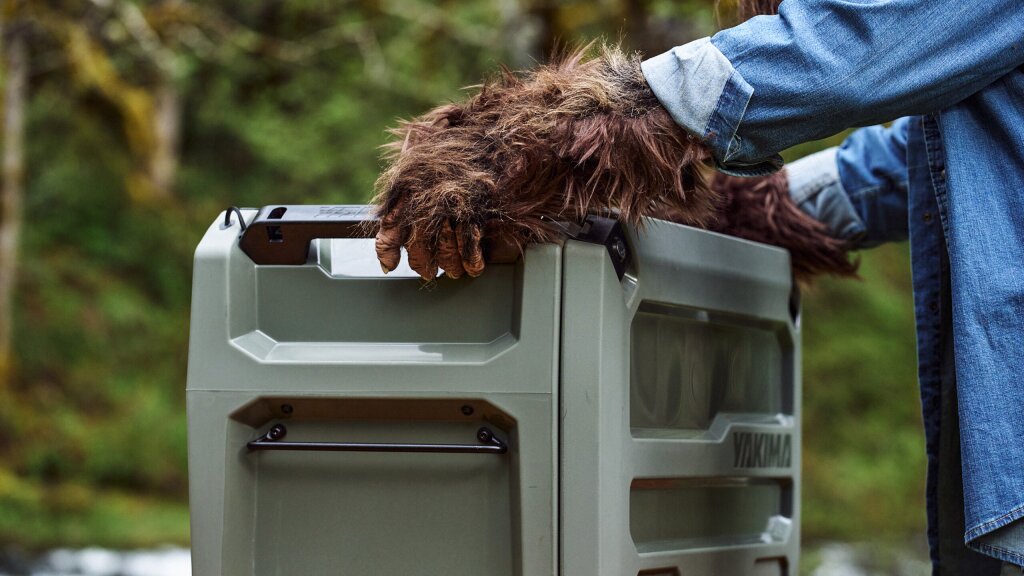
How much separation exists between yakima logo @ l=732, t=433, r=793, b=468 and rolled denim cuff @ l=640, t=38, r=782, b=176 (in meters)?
0.59

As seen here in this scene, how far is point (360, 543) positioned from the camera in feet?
4.84

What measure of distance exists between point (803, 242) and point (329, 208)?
2.93ft

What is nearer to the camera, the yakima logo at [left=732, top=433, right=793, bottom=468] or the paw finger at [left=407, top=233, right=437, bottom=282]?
the paw finger at [left=407, top=233, right=437, bottom=282]

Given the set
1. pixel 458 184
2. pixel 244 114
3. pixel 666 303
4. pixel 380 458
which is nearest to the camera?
pixel 458 184

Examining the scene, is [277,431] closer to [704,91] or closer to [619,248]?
[619,248]

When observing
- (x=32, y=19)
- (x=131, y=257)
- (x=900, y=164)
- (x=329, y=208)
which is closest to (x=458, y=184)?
(x=329, y=208)

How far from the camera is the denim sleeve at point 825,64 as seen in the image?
132 cm

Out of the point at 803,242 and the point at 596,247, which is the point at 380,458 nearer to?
the point at 596,247

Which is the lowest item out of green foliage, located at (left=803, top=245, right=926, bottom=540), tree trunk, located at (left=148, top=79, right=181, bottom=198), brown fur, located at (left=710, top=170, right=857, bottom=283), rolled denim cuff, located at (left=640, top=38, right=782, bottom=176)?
green foliage, located at (left=803, top=245, right=926, bottom=540)

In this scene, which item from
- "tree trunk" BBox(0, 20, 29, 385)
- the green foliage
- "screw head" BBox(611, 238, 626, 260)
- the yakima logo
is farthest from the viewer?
"tree trunk" BBox(0, 20, 29, 385)

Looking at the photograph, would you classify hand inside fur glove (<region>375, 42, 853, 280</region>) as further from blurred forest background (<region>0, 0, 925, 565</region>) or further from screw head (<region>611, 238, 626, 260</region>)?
blurred forest background (<region>0, 0, 925, 565</region>)

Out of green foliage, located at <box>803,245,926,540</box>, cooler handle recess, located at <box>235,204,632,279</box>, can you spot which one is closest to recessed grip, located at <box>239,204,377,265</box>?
cooler handle recess, located at <box>235,204,632,279</box>

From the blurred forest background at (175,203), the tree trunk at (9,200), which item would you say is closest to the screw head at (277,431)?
the blurred forest background at (175,203)

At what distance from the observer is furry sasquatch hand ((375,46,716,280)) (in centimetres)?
135
